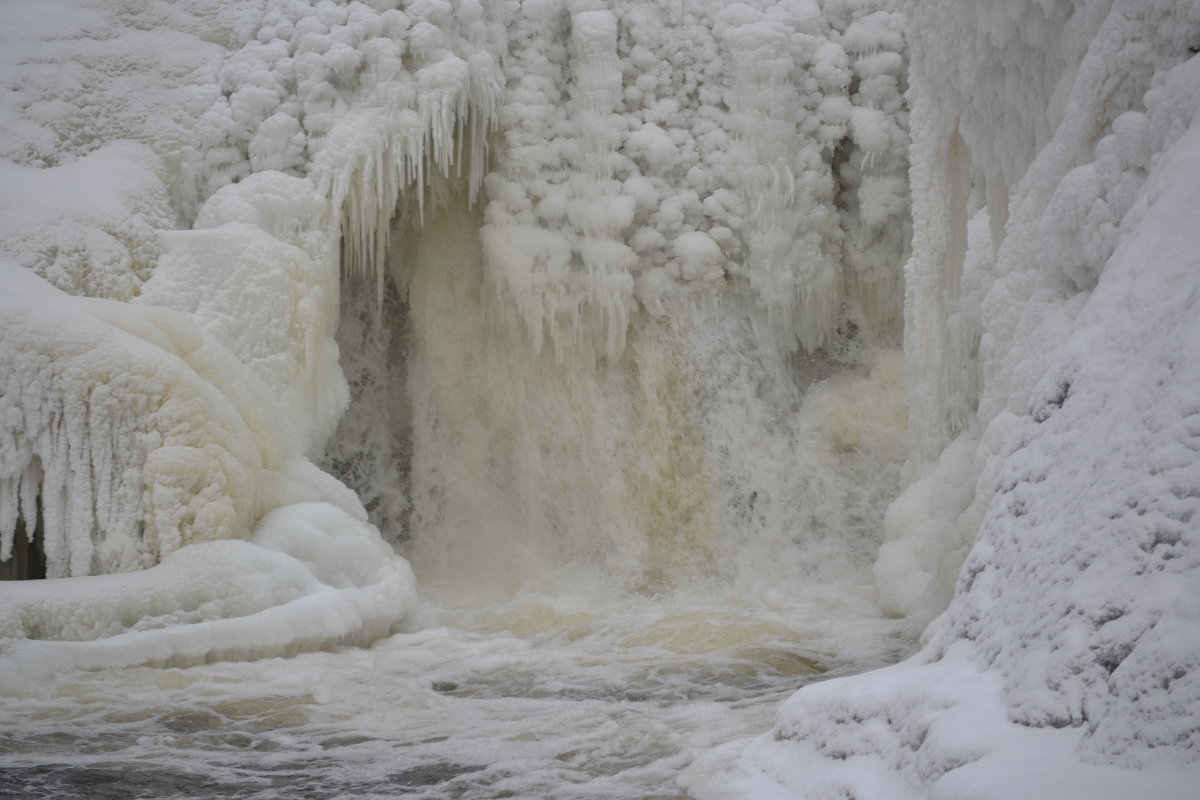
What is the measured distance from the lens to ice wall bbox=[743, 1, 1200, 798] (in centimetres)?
201

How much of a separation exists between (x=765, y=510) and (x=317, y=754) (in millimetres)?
5737

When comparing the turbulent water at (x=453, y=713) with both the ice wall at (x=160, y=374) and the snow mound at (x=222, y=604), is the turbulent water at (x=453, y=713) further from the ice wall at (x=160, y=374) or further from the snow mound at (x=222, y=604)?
the ice wall at (x=160, y=374)

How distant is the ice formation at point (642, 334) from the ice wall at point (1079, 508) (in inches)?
0.4

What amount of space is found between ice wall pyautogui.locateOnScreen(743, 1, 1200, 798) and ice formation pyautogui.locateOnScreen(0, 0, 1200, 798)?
0.01 m

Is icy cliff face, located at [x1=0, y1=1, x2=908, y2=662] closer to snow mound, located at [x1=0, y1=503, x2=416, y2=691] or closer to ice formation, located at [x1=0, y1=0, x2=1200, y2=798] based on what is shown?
ice formation, located at [x1=0, y1=0, x2=1200, y2=798]

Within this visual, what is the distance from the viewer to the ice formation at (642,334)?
2.51 meters

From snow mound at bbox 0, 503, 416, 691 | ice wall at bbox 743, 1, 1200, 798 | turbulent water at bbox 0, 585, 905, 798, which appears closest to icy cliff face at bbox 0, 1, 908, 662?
snow mound at bbox 0, 503, 416, 691

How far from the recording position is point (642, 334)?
9.71m

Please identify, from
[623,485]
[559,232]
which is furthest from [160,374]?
[623,485]

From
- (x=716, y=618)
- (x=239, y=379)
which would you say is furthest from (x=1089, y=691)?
→ (x=239, y=379)

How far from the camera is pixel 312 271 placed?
8086 millimetres

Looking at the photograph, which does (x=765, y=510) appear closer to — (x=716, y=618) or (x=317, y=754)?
(x=716, y=618)

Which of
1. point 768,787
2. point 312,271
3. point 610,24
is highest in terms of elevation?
point 610,24

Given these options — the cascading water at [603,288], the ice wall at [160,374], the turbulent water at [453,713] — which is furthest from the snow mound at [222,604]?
the cascading water at [603,288]
